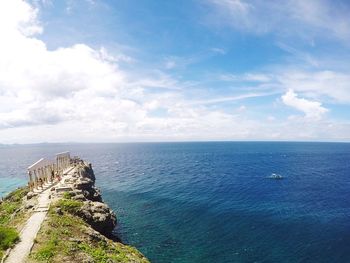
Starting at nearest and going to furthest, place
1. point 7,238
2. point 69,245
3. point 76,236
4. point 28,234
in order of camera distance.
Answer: point 69,245 → point 7,238 → point 28,234 → point 76,236

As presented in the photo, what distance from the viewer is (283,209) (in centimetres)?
6788

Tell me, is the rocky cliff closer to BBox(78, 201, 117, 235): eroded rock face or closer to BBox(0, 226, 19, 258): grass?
BBox(78, 201, 117, 235): eroded rock face

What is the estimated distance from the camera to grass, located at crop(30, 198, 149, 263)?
2680cm

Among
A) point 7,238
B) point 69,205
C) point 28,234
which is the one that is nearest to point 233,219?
point 69,205

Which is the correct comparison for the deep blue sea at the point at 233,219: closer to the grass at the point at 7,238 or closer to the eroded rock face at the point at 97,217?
the eroded rock face at the point at 97,217

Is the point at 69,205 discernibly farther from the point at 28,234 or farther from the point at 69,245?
the point at 69,245

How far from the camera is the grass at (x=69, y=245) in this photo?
1055 inches

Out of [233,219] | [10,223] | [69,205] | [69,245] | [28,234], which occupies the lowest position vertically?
[233,219]

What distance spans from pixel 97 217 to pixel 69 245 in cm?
1347

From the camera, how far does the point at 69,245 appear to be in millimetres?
28984

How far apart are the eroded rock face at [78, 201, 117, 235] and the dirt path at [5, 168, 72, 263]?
5289 mm

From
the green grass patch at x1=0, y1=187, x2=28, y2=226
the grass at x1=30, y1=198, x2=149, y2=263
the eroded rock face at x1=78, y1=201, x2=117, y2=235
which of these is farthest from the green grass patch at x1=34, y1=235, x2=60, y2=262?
the green grass patch at x1=0, y1=187, x2=28, y2=226

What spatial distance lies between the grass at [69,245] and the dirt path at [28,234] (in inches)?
27.0

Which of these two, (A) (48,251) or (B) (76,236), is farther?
(B) (76,236)
